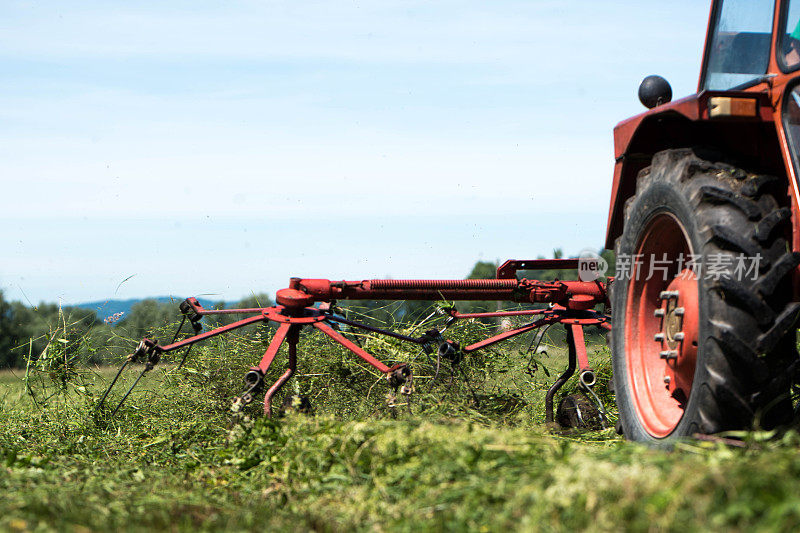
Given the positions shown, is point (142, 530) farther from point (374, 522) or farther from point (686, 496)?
point (686, 496)

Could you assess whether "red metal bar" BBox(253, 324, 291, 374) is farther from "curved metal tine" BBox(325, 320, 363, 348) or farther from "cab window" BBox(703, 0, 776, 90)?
"cab window" BBox(703, 0, 776, 90)

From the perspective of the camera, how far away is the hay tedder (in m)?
3.20

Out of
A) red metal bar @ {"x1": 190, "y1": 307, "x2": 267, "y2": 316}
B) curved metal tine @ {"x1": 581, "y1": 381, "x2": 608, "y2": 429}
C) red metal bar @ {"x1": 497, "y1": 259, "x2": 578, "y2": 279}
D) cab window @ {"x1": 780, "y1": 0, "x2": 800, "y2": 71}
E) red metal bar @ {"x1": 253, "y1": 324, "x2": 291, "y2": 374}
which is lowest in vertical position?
curved metal tine @ {"x1": 581, "y1": 381, "x2": 608, "y2": 429}

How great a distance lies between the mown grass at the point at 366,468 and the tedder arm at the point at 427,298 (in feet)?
1.02

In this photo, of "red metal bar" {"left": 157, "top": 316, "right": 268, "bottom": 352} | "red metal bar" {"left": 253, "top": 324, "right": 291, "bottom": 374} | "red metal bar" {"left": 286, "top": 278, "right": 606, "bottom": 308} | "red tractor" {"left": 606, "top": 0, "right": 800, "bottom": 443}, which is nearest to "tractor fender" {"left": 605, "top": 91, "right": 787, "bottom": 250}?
"red tractor" {"left": 606, "top": 0, "right": 800, "bottom": 443}

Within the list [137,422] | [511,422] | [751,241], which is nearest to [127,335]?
[137,422]

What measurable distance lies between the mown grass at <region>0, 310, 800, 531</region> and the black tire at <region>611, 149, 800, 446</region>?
0.22 meters

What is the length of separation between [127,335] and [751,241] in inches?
188

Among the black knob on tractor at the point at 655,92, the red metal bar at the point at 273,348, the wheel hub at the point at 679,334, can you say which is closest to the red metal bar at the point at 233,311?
the red metal bar at the point at 273,348

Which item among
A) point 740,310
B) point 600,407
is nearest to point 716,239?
point 740,310

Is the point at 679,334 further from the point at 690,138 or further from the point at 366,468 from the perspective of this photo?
the point at 366,468

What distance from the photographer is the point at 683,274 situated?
12.9 ft

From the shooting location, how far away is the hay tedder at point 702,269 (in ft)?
10.5

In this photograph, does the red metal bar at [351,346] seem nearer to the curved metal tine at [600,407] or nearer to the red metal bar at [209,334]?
the red metal bar at [209,334]
